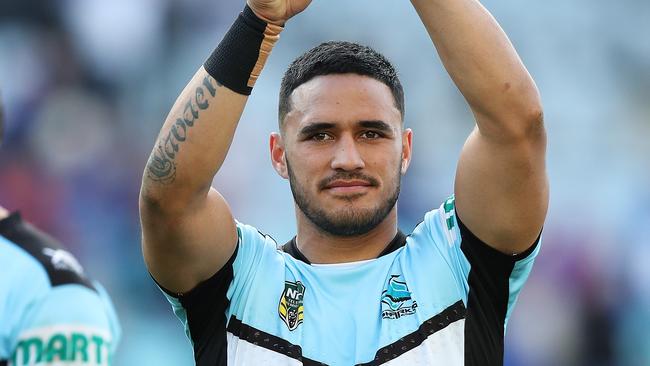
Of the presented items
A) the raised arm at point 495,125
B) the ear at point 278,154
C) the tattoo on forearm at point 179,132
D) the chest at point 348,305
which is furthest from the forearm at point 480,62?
the ear at point 278,154

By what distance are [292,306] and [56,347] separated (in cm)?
115

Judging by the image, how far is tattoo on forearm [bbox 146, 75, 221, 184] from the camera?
3.38 m

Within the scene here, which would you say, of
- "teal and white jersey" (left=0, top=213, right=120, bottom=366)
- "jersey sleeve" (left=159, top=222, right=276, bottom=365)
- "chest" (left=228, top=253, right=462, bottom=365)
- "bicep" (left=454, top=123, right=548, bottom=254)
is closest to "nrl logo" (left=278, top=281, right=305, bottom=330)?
"chest" (left=228, top=253, right=462, bottom=365)

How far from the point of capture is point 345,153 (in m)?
3.56

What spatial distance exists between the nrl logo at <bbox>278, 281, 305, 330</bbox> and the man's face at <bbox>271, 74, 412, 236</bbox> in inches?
9.7

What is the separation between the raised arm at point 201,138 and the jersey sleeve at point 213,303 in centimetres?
12

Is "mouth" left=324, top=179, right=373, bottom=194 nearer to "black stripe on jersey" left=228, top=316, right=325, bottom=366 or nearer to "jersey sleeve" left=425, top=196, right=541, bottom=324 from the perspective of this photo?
"jersey sleeve" left=425, top=196, right=541, bottom=324

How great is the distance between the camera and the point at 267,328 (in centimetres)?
348

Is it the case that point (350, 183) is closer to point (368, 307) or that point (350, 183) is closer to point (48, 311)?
point (368, 307)

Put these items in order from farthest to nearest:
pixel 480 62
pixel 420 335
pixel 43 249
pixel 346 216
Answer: pixel 346 216
pixel 420 335
pixel 480 62
pixel 43 249

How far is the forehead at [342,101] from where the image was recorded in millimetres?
3625

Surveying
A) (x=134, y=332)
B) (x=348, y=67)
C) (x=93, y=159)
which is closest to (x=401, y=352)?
(x=348, y=67)

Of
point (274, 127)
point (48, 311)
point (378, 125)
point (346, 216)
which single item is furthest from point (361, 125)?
point (274, 127)

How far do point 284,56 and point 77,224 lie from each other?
206 centimetres
